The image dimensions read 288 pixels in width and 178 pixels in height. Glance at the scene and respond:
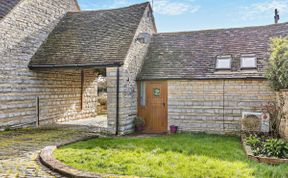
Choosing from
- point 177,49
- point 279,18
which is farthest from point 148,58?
point 279,18

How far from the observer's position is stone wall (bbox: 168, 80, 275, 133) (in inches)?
408

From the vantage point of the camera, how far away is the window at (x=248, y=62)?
10.7 m

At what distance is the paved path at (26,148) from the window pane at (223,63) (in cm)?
599

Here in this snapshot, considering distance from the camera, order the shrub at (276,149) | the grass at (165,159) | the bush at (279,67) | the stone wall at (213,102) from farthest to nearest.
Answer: the stone wall at (213,102) < the bush at (279,67) < the shrub at (276,149) < the grass at (165,159)

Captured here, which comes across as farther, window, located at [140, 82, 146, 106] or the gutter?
window, located at [140, 82, 146, 106]

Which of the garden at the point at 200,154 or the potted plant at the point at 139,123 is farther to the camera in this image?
the potted plant at the point at 139,123

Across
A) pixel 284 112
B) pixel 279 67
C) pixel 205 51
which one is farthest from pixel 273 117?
pixel 205 51

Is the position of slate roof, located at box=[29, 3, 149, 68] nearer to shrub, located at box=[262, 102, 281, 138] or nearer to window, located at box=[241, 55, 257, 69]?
window, located at box=[241, 55, 257, 69]

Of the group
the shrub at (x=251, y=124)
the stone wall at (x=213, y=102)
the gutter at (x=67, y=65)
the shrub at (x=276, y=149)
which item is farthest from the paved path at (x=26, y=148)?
the shrub at (x=251, y=124)

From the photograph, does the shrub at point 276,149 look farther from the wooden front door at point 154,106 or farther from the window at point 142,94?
the window at point 142,94

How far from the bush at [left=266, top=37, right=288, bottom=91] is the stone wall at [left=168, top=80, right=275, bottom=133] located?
110 cm

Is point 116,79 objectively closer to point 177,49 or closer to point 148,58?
point 148,58

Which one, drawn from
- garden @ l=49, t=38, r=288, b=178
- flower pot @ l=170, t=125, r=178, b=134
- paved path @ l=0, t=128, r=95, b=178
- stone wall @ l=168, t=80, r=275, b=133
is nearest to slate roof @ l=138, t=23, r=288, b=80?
stone wall @ l=168, t=80, r=275, b=133

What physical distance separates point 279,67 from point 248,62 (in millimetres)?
2011
